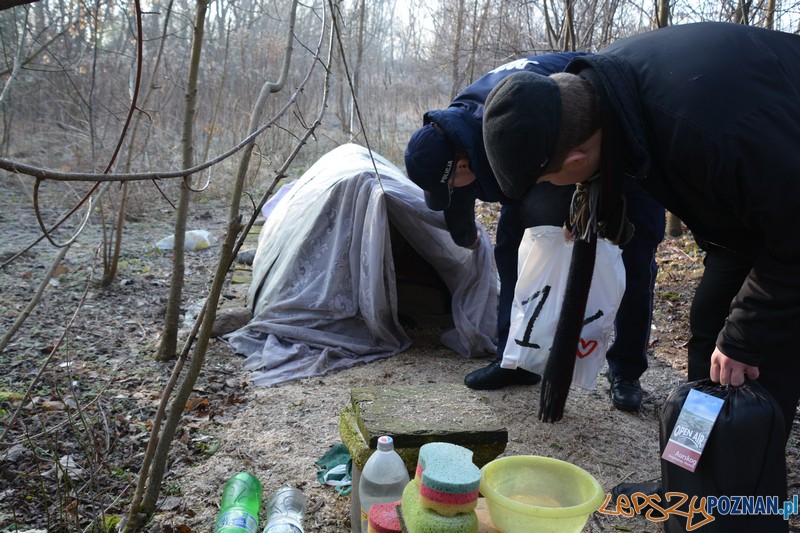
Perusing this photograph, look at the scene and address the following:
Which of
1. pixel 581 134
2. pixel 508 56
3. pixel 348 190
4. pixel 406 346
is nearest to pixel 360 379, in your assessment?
pixel 406 346

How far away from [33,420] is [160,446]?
53.6 inches

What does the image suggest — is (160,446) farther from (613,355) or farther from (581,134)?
(613,355)

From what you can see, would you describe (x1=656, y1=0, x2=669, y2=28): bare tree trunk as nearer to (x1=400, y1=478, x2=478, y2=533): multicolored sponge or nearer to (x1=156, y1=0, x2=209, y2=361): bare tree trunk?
(x1=156, y1=0, x2=209, y2=361): bare tree trunk

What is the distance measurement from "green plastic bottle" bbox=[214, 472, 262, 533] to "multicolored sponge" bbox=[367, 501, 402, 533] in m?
0.50

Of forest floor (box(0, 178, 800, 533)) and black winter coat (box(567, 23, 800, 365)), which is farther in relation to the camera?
forest floor (box(0, 178, 800, 533))

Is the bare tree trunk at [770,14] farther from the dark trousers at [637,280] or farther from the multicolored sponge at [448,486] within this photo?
the multicolored sponge at [448,486]

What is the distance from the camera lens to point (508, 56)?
771cm

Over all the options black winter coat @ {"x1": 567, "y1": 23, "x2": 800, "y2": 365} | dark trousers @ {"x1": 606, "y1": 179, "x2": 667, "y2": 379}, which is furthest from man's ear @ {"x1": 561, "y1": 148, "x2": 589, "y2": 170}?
dark trousers @ {"x1": 606, "y1": 179, "x2": 667, "y2": 379}

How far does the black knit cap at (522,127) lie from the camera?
1.74 meters

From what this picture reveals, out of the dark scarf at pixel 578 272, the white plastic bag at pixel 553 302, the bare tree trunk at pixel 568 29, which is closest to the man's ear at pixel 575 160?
the dark scarf at pixel 578 272

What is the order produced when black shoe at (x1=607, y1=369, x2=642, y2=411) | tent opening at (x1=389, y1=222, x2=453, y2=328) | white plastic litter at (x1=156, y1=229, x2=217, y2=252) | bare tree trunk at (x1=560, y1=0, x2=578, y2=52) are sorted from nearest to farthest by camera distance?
black shoe at (x1=607, y1=369, x2=642, y2=411)
tent opening at (x1=389, y1=222, x2=453, y2=328)
bare tree trunk at (x1=560, y1=0, x2=578, y2=52)
white plastic litter at (x1=156, y1=229, x2=217, y2=252)

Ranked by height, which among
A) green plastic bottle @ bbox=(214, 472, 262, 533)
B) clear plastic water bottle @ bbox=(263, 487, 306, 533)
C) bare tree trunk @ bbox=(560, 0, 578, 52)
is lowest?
clear plastic water bottle @ bbox=(263, 487, 306, 533)

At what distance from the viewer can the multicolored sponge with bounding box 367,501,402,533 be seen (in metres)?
1.66

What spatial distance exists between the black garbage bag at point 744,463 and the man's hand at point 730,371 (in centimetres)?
2
